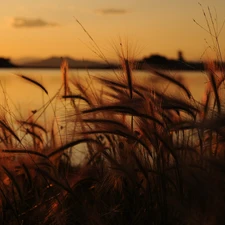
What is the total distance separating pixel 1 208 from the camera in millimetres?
3143

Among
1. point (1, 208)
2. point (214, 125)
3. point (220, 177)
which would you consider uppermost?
point (214, 125)

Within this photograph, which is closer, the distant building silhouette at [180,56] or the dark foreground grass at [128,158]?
the dark foreground grass at [128,158]

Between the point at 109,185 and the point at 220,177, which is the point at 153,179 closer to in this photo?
the point at 109,185

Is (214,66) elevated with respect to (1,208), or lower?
elevated

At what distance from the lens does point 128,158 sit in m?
2.87

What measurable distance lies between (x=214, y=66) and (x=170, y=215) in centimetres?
75

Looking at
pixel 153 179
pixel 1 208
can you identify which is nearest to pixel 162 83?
pixel 153 179

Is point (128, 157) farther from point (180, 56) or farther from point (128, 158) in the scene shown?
point (180, 56)

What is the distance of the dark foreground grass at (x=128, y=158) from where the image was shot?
271 centimetres

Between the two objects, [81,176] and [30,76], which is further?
[30,76]

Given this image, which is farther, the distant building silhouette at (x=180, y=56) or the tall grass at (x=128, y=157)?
the distant building silhouette at (x=180, y=56)

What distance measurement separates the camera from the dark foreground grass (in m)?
2.71

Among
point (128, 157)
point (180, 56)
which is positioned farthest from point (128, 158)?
point (180, 56)

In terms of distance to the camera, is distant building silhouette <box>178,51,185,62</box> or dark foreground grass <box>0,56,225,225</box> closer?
dark foreground grass <box>0,56,225,225</box>
